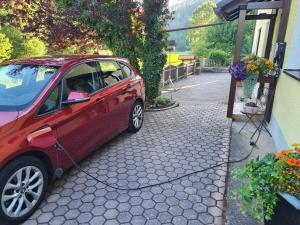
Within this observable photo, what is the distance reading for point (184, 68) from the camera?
14.4m

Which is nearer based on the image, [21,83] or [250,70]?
[21,83]

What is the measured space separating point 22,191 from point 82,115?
1177mm

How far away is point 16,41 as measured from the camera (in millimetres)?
12320

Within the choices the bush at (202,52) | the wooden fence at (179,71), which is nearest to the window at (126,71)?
the wooden fence at (179,71)

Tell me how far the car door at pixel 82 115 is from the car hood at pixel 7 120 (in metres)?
0.50

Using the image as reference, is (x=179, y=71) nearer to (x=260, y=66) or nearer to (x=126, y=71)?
(x=260, y=66)

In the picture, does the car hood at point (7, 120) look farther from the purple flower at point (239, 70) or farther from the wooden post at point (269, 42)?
the wooden post at point (269, 42)

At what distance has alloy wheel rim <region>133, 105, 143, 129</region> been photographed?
4.98 metres

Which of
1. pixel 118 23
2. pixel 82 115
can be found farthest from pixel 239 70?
pixel 82 115

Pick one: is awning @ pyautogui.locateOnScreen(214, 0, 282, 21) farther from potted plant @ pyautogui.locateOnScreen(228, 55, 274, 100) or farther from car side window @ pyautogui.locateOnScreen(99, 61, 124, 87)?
car side window @ pyautogui.locateOnScreen(99, 61, 124, 87)

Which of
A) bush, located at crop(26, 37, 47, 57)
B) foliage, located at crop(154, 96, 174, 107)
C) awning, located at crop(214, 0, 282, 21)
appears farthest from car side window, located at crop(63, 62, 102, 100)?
bush, located at crop(26, 37, 47, 57)

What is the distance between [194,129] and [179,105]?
2.23 metres

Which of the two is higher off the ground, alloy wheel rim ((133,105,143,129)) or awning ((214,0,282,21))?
awning ((214,0,282,21))

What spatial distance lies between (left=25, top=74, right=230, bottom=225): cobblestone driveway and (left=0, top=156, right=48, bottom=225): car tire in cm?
15
